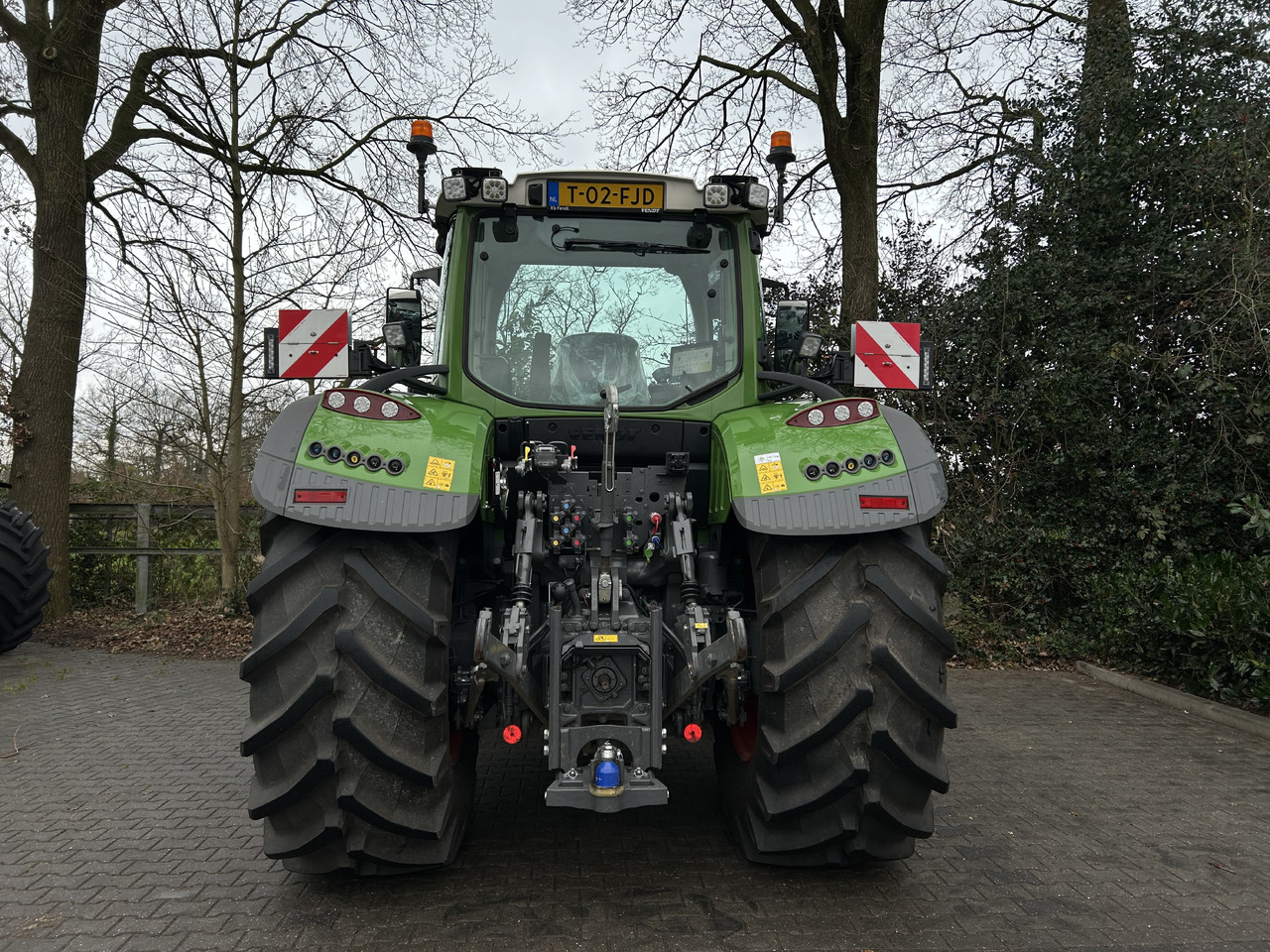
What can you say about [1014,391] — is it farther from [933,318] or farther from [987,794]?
[987,794]

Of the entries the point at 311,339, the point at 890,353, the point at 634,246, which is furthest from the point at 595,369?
the point at 890,353

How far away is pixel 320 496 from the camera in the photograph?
2.81 metres

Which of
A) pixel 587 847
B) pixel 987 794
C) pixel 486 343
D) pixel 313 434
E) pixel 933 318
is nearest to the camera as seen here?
pixel 313 434

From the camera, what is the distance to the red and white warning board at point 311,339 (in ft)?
18.0

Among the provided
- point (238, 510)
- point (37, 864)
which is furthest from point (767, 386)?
point (238, 510)

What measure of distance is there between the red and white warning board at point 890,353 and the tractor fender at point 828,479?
223 centimetres

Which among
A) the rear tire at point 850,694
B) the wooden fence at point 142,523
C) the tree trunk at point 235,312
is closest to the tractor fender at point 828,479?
the rear tire at point 850,694

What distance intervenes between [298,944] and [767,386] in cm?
268

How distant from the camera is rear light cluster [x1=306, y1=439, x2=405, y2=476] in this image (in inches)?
114

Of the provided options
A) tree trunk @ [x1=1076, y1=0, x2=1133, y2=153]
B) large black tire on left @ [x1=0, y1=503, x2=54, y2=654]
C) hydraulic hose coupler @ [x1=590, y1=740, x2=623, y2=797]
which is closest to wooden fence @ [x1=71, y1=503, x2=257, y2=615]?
large black tire on left @ [x1=0, y1=503, x2=54, y2=654]

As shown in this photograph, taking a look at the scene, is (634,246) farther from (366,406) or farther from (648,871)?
(648,871)

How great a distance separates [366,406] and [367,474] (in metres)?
0.31

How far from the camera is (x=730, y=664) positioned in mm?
2869

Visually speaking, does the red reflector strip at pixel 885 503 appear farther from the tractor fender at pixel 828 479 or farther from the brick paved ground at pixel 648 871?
the brick paved ground at pixel 648 871
